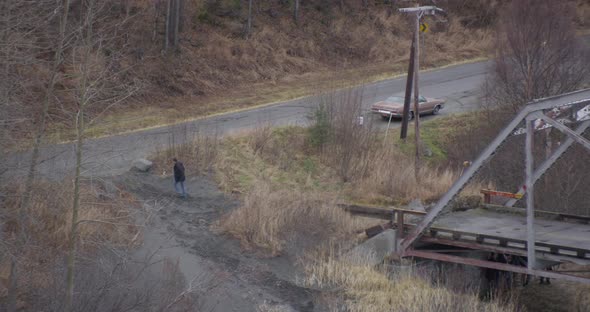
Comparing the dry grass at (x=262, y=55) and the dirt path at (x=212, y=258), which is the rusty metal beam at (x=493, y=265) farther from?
the dry grass at (x=262, y=55)

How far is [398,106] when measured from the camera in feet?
98.3

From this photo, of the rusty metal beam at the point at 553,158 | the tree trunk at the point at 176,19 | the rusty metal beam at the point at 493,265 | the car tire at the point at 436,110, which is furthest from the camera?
the tree trunk at the point at 176,19

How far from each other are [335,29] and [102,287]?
3316cm

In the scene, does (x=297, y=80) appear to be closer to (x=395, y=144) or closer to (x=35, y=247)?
(x=395, y=144)

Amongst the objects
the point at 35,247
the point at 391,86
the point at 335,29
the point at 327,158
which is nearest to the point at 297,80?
the point at 391,86

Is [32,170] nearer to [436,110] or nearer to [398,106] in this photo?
[398,106]

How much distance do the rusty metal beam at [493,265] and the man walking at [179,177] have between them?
659 cm

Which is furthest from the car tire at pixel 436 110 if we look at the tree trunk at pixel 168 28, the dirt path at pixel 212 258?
the dirt path at pixel 212 258

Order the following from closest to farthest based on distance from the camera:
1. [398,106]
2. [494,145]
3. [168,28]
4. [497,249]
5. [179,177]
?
1. [494,145]
2. [497,249]
3. [179,177]
4. [398,106]
5. [168,28]

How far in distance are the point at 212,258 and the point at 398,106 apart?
53.8 feet

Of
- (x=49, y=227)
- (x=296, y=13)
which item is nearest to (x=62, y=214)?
(x=49, y=227)

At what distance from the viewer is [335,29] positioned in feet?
138

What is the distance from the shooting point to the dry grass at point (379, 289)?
1294cm

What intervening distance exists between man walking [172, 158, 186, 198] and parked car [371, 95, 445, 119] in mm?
12410
